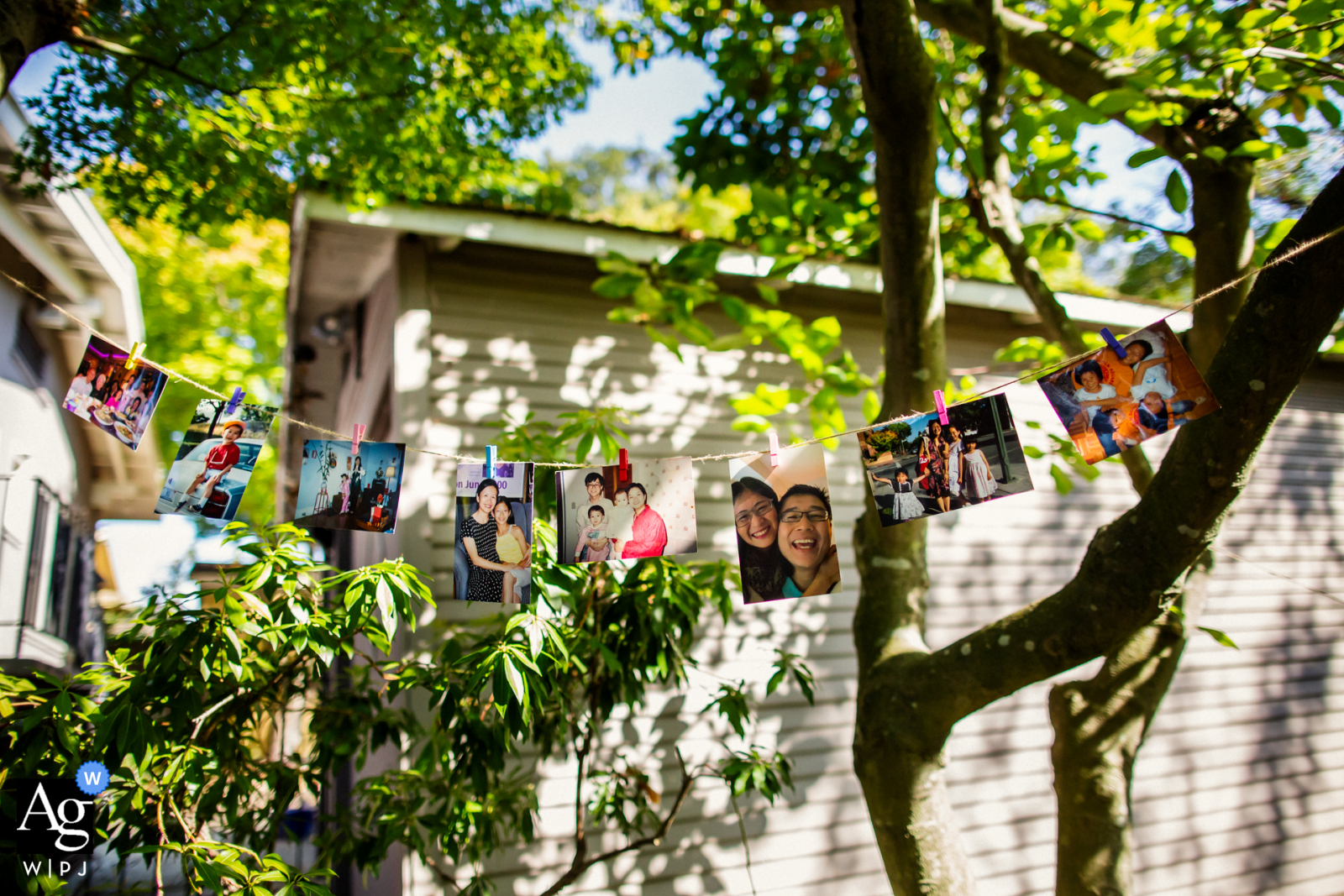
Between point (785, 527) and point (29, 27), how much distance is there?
2.76 m

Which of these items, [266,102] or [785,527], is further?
[266,102]

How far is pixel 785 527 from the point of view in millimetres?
2326

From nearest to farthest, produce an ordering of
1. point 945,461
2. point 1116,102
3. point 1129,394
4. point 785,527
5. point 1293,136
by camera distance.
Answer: point 1129,394, point 945,461, point 785,527, point 1116,102, point 1293,136

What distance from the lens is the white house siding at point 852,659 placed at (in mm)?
3588

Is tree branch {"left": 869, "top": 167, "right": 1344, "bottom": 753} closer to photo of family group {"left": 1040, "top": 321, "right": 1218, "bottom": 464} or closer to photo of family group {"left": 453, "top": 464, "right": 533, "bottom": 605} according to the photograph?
photo of family group {"left": 1040, "top": 321, "right": 1218, "bottom": 464}

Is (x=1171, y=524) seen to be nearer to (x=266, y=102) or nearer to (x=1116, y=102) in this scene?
(x=1116, y=102)

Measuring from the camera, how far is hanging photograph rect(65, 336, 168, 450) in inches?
87.5

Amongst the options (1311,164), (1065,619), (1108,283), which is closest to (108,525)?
(1065,619)

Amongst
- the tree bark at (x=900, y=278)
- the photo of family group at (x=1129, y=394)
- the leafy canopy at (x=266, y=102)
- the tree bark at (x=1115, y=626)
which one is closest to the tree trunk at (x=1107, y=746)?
the tree bark at (x=1115, y=626)

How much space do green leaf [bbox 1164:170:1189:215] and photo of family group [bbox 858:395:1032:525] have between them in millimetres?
1519

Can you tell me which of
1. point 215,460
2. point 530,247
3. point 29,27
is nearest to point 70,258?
point 29,27

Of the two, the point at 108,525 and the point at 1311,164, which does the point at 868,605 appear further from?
the point at 108,525

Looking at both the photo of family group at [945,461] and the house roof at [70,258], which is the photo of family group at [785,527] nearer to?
the photo of family group at [945,461]

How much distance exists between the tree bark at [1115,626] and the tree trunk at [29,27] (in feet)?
10.3
